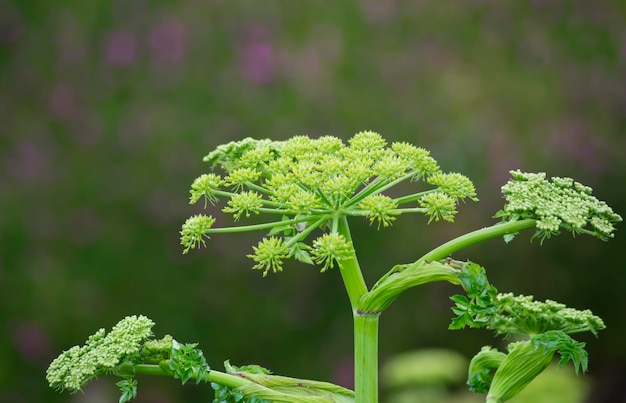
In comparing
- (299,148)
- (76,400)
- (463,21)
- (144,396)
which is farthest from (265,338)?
(299,148)

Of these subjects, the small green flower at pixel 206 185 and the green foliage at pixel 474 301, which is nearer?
the green foliage at pixel 474 301

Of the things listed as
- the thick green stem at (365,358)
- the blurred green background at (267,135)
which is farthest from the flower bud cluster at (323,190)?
the blurred green background at (267,135)

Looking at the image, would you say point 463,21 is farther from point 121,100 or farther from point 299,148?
point 299,148

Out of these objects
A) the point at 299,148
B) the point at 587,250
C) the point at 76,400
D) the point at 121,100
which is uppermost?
the point at 121,100

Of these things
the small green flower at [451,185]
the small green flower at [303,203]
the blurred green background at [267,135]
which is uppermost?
the blurred green background at [267,135]

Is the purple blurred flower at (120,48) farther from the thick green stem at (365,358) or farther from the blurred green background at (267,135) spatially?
the thick green stem at (365,358)

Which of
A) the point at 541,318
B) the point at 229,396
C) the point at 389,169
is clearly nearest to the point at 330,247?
the point at 389,169

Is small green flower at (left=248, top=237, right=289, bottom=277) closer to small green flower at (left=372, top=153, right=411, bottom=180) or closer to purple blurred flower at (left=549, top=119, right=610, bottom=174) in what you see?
small green flower at (left=372, top=153, right=411, bottom=180)
